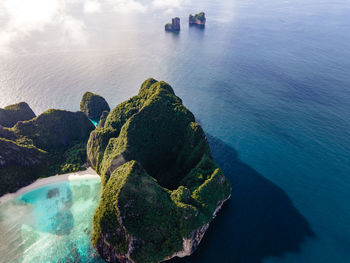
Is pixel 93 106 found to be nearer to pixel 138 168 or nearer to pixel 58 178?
pixel 58 178

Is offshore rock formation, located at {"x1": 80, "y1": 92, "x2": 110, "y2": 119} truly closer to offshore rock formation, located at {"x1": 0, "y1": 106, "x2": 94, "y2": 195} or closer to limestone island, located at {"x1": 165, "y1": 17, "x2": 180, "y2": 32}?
offshore rock formation, located at {"x1": 0, "y1": 106, "x2": 94, "y2": 195}

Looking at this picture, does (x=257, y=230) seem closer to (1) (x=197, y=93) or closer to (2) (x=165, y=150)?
(2) (x=165, y=150)

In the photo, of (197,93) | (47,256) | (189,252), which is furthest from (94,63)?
(189,252)

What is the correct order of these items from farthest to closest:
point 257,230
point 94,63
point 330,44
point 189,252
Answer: point 330,44, point 94,63, point 257,230, point 189,252

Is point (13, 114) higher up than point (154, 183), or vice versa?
point (154, 183)

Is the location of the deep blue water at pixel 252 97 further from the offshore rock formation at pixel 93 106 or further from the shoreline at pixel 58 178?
the shoreline at pixel 58 178

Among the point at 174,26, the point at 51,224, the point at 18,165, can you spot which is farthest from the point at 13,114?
the point at 174,26
